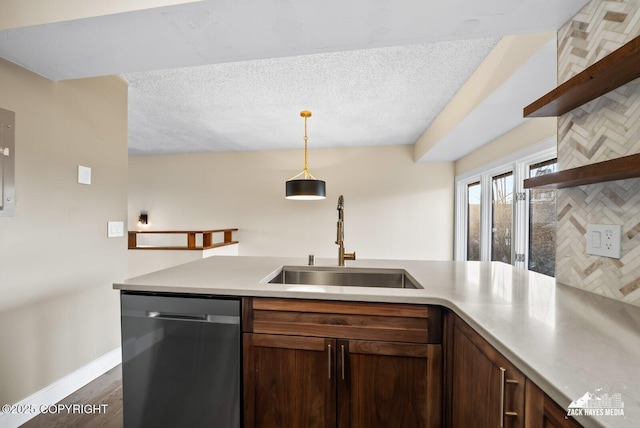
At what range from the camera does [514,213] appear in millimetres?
2605

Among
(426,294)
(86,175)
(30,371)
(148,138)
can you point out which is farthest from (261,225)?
(426,294)

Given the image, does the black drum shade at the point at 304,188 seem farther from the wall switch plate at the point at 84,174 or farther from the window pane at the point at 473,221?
the window pane at the point at 473,221

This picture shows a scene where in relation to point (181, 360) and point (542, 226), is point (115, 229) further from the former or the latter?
point (542, 226)

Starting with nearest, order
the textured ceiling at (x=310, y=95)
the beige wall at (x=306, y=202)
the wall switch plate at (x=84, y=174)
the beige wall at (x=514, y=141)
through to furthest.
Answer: the wall switch plate at (x=84, y=174), the textured ceiling at (x=310, y=95), the beige wall at (x=514, y=141), the beige wall at (x=306, y=202)

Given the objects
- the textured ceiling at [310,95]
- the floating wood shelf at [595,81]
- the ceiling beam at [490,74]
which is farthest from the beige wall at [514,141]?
the floating wood shelf at [595,81]

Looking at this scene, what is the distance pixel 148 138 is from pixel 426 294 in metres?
4.37

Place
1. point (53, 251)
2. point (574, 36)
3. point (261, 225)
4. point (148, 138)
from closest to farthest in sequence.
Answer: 1. point (574, 36)
2. point (53, 251)
3. point (148, 138)
4. point (261, 225)

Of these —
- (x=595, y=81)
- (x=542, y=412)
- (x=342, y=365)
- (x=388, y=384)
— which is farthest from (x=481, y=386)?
(x=595, y=81)

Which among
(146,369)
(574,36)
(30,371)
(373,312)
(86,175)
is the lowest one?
(30,371)

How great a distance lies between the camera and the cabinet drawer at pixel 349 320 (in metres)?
1.09

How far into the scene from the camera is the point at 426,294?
43.4 inches

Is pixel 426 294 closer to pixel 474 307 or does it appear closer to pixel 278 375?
pixel 474 307

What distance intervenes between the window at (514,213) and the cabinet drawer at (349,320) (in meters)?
1.83

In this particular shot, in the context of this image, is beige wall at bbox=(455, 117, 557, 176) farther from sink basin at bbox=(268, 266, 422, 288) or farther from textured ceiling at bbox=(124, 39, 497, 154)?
sink basin at bbox=(268, 266, 422, 288)
